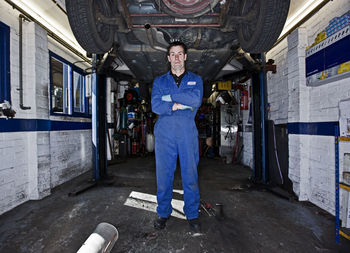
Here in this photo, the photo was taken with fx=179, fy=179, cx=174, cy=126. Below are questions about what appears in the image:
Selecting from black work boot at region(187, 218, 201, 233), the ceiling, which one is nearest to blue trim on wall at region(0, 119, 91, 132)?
the ceiling

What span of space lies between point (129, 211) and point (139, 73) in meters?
2.93

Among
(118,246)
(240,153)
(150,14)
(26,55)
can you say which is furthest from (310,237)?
(26,55)

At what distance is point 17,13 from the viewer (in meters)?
2.51

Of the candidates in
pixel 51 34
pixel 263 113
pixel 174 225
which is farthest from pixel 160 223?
pixel 51 34

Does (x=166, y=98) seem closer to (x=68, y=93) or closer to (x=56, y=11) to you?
(x=56, y=11)

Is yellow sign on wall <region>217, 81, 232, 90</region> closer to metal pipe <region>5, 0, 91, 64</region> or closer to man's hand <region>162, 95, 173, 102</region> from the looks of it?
man's hand <region>162, 95, 173, 102</region>

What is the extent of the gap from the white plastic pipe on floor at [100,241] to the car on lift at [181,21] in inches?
70.1

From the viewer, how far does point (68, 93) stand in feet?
13.0

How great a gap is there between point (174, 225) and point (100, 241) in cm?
86

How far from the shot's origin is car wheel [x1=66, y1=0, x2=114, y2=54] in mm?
1609

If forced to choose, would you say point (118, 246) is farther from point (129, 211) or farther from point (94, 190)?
point (94, 190)

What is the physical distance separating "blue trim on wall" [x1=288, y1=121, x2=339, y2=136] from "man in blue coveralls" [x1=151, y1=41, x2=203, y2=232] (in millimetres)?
1632

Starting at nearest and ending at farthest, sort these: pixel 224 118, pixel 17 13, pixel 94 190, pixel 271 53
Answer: pixel 17 13 < pixel 94 190 < pixel 271 53 < pixel 224 118

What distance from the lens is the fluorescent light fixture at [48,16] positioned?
256 centimetres
